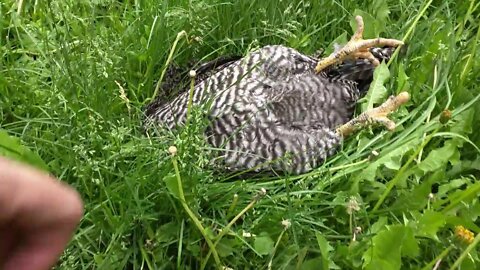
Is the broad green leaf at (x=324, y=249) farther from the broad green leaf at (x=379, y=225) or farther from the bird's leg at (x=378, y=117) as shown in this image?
the bird's leg at (x=378, y=117)

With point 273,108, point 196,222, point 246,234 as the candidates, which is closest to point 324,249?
point 246,234

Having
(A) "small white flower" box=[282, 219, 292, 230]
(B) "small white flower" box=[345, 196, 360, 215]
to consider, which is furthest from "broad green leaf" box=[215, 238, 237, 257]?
(B) "small white flower" box=[345, 196, 360, 215]

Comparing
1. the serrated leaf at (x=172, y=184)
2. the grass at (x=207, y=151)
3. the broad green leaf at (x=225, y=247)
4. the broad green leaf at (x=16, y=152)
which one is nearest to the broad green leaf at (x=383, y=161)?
the grass at (x=207, y=151)

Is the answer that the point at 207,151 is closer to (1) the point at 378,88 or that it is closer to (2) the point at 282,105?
(2) the point at 282,105

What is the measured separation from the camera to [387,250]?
5.07 feet

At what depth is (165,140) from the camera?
1.75 metres

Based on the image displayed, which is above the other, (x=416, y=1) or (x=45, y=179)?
(x=45, y=179)

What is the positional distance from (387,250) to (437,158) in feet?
1.24

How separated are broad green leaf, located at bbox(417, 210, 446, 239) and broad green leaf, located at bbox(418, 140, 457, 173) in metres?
0.19

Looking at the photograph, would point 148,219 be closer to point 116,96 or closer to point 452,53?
point 116,96

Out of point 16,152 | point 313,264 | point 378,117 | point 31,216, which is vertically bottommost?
point 313,264

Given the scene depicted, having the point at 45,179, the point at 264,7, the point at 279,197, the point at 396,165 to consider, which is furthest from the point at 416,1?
the point at 45,179

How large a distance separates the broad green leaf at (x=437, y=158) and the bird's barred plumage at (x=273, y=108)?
0.22 meters

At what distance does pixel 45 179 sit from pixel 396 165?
1.40 metres
